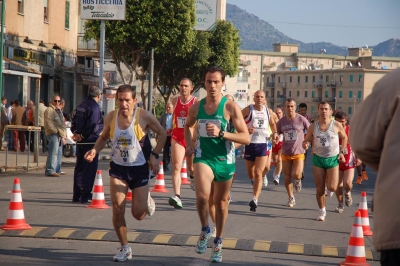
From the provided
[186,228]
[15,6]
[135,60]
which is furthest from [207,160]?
[135,60]

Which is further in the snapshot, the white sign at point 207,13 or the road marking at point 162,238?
the white sign at point 207,13

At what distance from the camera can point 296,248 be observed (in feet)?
29.5

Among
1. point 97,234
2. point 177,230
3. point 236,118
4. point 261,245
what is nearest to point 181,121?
point 177,230

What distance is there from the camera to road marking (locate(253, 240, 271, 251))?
8.79 m

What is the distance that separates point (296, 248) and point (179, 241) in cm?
139

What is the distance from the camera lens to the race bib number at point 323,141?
1237 centimetres

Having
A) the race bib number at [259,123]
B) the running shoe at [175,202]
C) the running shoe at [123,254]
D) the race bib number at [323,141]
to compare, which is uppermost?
the race bib number at [259,123]

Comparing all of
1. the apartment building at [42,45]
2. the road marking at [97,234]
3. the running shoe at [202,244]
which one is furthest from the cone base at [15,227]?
the apartment building at [42,45]

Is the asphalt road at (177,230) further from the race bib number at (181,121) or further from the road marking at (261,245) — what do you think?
the race bib number at (181,121)

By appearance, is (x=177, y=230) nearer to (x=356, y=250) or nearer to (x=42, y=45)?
(x=356, y=250)

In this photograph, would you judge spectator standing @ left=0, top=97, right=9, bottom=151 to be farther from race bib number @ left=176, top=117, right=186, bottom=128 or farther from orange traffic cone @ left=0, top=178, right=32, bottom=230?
orange traffic cone @ left=0, top=178, right=32, bottom=230

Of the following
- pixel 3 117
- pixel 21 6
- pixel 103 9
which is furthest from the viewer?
pixel 21 6

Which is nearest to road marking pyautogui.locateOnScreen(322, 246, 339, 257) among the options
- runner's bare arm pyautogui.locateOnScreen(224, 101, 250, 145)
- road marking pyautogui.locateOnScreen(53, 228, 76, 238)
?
runner's bare arm pyautogui.locateOnScreen(224, 101, 250, 145)

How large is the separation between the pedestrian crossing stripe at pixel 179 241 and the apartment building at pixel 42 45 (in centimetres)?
1916
